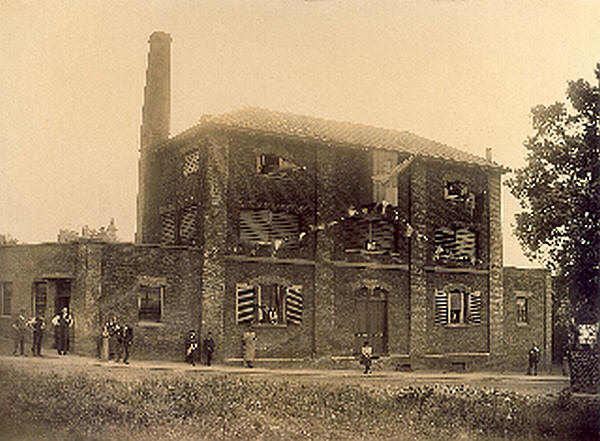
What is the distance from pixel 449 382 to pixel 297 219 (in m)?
5.08

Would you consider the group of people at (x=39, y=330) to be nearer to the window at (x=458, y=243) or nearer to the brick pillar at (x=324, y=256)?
the brick pillar at (x=324, y=256)

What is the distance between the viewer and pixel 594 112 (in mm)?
13688

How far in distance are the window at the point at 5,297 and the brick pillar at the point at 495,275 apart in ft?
30.2

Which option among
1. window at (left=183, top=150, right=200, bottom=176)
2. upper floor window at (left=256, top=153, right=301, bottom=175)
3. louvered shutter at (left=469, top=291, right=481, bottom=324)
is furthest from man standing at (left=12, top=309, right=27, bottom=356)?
louvered shutter at (left=469, top=291, right=481, bottom=324)

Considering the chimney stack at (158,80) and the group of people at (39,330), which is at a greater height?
Result: the chimney stack at (158,80)

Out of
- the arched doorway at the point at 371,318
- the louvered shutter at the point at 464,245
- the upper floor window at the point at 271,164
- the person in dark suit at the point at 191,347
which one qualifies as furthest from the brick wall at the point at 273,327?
the louvered shutter at the point at 464,245


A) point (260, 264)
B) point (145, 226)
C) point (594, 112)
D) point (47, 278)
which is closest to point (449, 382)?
point (260, 264)

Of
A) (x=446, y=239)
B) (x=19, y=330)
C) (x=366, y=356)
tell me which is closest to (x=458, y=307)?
(x=446, y=239)

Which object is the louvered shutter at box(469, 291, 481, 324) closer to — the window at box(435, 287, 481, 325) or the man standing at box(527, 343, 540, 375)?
the window at box(435, 287, 481, 325)

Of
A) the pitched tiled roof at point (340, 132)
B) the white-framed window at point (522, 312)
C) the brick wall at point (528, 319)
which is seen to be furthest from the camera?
the white-framed window at point (522, 312)

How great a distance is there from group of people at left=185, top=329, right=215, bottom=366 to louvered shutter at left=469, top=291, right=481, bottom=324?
18.9ft

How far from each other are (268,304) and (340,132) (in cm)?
409

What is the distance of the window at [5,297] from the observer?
1212 cm

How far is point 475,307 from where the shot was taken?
53.6 feet
